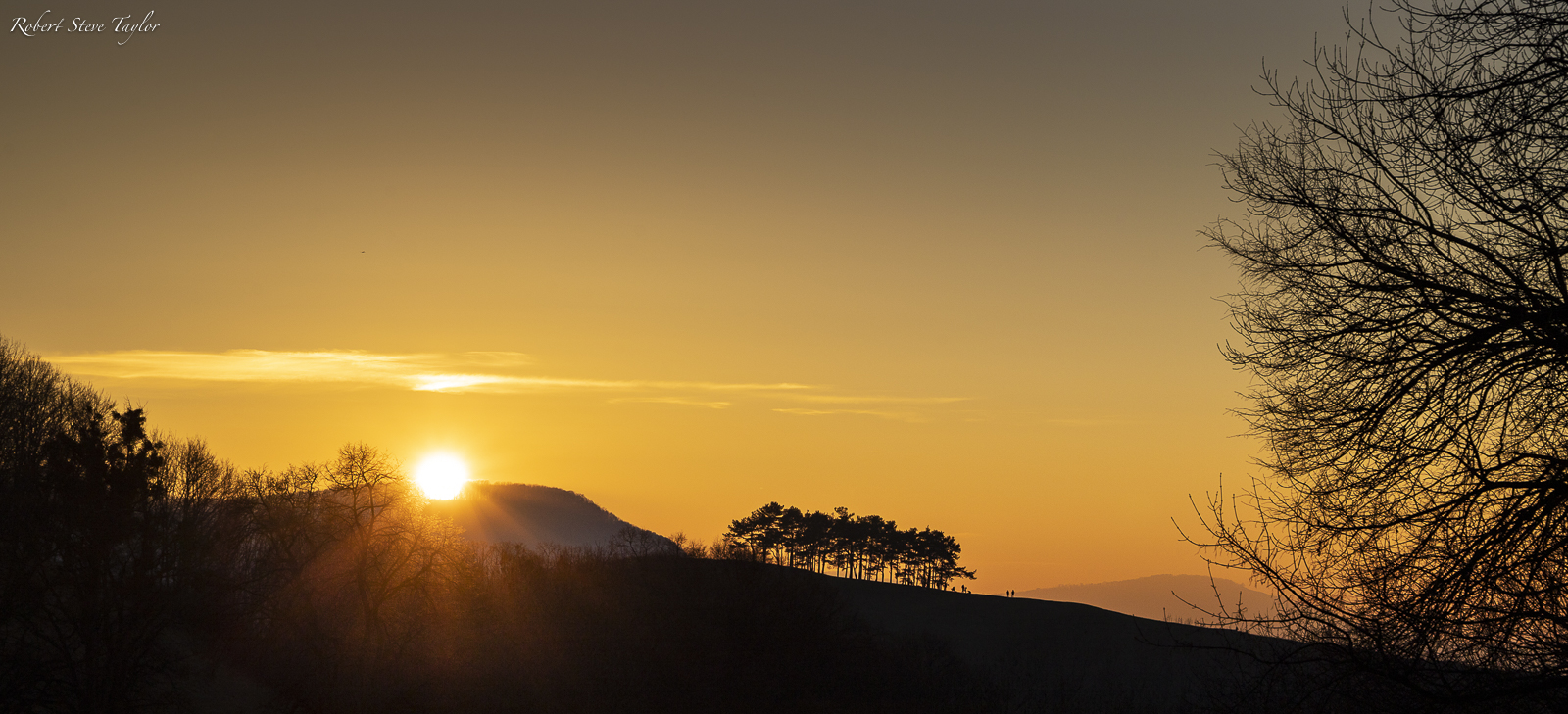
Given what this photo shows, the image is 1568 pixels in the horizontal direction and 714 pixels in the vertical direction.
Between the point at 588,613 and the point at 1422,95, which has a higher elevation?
the point at 1422,95

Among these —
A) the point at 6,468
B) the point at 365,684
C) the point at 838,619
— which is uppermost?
the point at 6,468

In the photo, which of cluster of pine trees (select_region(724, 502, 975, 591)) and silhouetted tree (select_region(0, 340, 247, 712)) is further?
cluster of pine trees (select_region(724, 502, 975, 591))

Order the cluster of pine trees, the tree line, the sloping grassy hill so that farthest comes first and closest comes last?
the cluster of pine trees < the sloping grassy hill < the tree line

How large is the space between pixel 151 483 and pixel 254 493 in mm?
14391

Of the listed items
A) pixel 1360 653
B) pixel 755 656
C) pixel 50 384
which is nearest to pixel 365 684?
pixel 755 656

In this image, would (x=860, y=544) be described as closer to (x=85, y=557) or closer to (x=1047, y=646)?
(x=1047, y=646)

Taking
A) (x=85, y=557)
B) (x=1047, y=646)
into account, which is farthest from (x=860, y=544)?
(x=85, y=557)

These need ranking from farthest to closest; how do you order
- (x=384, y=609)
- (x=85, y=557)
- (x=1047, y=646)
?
(x=1047, y=646), (x=384, y=609), (x=85, y=557)

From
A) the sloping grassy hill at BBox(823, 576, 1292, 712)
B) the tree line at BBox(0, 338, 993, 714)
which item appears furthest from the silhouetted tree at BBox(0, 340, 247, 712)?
the sloping grassy hill at BBox(823, 576, 1292, 712)

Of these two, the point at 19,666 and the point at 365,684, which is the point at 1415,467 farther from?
the point at 365,684

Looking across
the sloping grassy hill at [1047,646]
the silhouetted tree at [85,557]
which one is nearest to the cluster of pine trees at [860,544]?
the sloping grassy hill at [1047,646]

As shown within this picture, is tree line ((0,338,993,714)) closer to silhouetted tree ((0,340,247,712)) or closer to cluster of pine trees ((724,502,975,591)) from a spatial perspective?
silhouetted tree ((0,340,247,712))

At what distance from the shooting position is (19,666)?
92.7 feet

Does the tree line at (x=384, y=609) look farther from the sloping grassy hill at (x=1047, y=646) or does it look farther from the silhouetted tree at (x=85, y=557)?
the sloping grassy hill at (x=1047, y=646)
